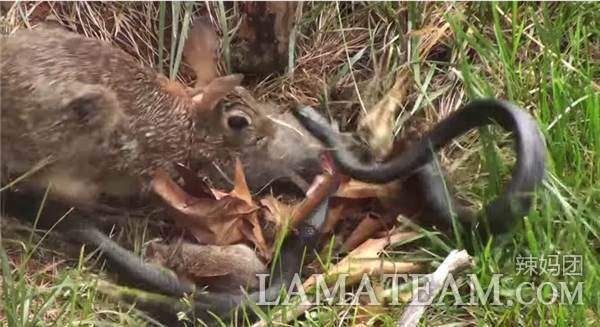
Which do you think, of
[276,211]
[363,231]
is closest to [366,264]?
[363,231]

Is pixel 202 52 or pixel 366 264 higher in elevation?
pixel 202 52

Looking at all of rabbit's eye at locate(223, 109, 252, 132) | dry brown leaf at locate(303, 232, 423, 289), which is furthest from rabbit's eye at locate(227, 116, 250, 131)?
dry brown leaf at locate(303, 232, 423, 289)

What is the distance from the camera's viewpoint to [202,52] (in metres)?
2.61

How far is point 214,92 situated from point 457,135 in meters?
0.56

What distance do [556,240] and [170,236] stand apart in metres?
0.83

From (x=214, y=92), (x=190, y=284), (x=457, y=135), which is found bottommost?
(x=190, y=284)

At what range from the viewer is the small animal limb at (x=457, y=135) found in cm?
215

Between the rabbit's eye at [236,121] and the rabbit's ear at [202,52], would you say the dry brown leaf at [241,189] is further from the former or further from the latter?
the rabbit's ear at [202,52]

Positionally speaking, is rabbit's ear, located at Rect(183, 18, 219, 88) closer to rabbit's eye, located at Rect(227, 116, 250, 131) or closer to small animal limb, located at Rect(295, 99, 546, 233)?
rabbit's eye, located at Rect(227, 116, 250, 131)

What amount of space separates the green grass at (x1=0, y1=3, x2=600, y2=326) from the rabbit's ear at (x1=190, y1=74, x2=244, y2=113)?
135 millimetres

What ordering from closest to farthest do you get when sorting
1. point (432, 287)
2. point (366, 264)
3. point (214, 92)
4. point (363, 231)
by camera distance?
point (432, 287), point (366, 264), point (363, 231), point (214, 92)

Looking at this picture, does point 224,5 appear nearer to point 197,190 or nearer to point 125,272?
point 197,190

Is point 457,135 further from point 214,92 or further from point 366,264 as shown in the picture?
point 214,92

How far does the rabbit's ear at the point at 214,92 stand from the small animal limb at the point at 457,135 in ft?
0.66
